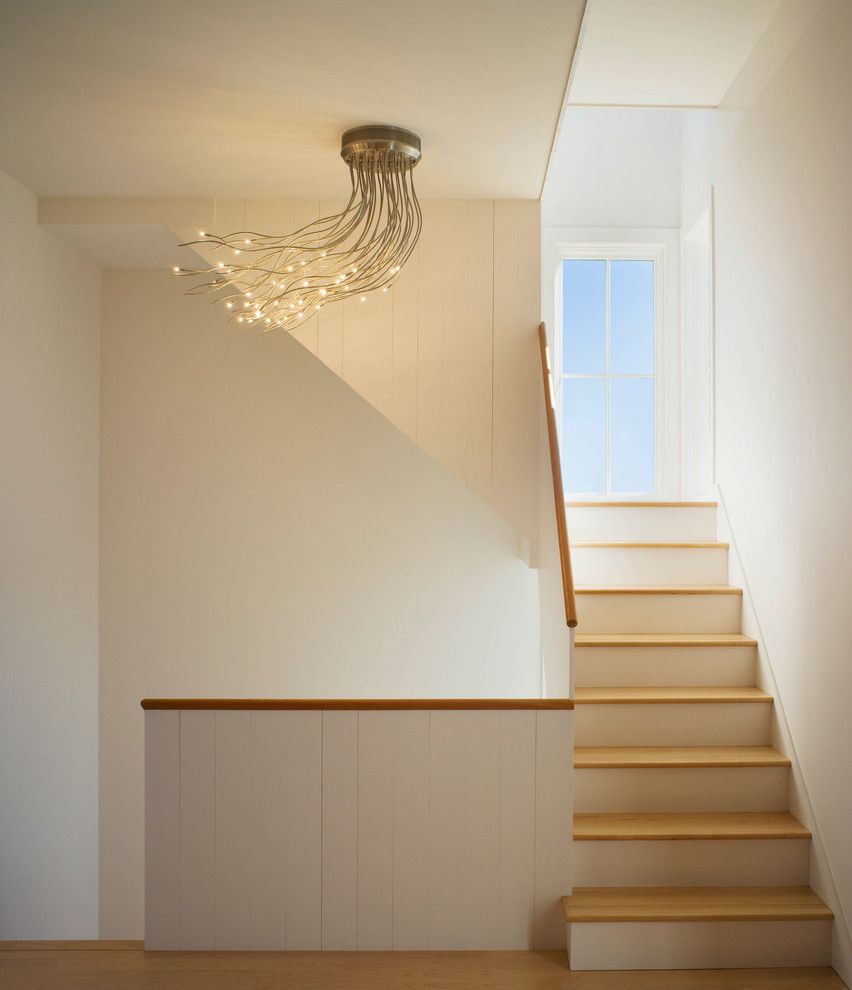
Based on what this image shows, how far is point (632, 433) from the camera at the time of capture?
5.76m

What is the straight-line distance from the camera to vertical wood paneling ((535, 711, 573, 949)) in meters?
3.29

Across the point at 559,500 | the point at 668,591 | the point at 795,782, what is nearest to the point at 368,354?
the point at 559,500

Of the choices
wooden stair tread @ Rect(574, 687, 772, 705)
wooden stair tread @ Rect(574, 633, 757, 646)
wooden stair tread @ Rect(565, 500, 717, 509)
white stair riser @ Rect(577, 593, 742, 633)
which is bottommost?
wooden stair tread @ Rect(574, 687, 772, 705)

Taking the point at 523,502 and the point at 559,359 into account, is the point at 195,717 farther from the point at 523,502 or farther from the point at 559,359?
the point at 559,359

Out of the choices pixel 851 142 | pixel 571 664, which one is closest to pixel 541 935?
pixel 571 664

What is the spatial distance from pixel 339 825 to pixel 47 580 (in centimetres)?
213

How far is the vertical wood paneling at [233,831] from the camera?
330 cm

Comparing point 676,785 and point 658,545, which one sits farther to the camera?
point 658,545

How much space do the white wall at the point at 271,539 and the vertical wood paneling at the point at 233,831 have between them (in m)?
2.03

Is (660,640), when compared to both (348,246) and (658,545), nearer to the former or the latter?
(658,545)

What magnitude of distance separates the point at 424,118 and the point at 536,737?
7.57 feet

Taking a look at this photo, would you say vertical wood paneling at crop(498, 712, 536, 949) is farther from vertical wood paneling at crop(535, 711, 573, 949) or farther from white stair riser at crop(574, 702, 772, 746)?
white stair riser at crop(574, 702, 772, 746)

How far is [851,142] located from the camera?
120 inches

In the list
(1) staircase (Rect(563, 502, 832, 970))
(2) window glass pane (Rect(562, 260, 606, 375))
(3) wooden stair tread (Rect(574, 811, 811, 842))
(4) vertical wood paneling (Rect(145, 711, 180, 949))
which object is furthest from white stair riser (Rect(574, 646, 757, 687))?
(2) window glass pane (Rect(562, 260, 606, 375))
